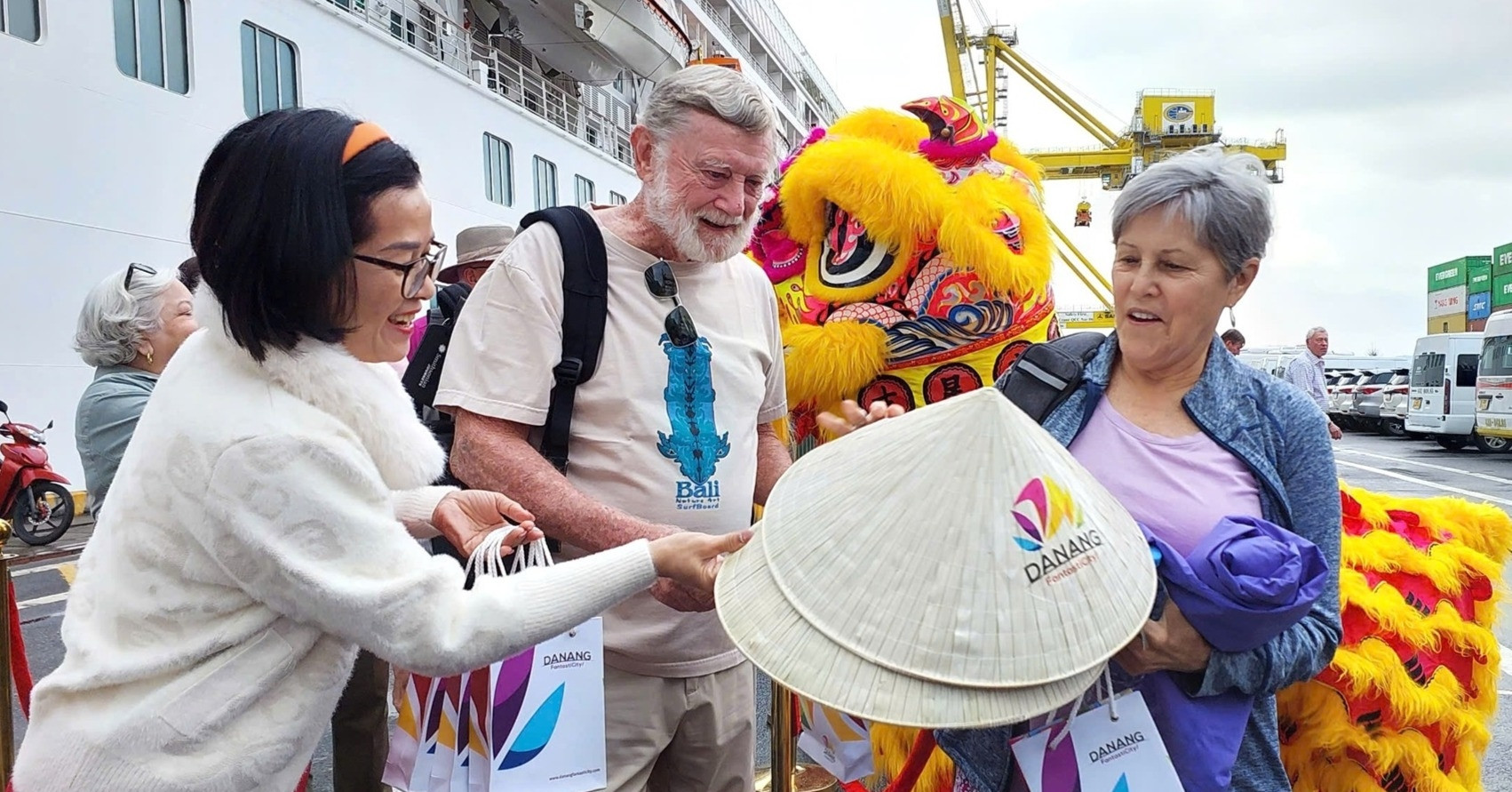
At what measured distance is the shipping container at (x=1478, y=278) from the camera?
111 ft

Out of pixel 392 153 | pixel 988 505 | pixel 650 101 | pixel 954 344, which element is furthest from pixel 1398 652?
pixel 392 153

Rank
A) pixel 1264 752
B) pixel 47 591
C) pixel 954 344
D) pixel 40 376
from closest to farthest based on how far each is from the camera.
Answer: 1. pixel 1264 752
2. pixel 954 344
3. pixel 47 591
4. pixel 40 376

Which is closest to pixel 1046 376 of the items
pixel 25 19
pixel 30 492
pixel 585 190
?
pixel 30 492

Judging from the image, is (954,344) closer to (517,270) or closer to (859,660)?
(517,270)

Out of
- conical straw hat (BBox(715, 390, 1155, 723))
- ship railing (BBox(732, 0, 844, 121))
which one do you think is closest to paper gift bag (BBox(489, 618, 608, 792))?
conical straw hat (BBox(715, 390, 1155, 723))

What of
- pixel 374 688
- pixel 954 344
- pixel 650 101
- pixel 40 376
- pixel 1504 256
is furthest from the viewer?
pixel 1504 256

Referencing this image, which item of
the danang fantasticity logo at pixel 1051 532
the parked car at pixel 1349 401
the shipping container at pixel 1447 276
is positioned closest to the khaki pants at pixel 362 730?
the danang fantasticity logo at pixel 1051 532

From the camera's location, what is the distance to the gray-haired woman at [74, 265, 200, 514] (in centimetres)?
292

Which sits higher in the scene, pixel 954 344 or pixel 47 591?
pixel 954 344

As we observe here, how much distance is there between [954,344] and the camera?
2.70 metres

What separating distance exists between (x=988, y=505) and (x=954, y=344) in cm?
165

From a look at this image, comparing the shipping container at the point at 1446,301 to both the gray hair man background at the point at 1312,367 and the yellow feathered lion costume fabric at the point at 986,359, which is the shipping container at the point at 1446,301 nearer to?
the gray hair man background at the point at 1312,367

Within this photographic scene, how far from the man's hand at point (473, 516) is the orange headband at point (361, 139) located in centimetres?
59

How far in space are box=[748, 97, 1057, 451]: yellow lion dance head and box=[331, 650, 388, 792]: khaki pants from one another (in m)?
1.75
